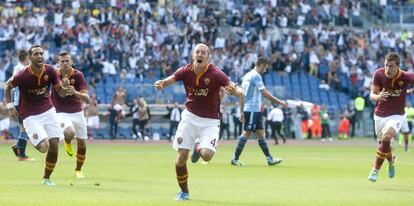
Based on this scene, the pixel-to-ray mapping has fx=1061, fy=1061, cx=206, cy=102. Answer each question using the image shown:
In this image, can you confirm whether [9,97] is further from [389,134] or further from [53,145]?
[389,134]

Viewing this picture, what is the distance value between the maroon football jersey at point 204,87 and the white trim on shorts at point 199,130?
0.27 ft

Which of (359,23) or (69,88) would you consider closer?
(69,88)

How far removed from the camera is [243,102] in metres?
24.2

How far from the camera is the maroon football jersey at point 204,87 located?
655 inches

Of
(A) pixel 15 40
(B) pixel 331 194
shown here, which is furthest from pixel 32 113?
(A) pixel 15 40

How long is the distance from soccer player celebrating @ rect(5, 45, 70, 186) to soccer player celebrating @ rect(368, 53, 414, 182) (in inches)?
225

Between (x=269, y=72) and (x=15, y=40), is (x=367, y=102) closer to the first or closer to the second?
(x=269, y=72)

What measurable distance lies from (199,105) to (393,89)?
4.47 meters

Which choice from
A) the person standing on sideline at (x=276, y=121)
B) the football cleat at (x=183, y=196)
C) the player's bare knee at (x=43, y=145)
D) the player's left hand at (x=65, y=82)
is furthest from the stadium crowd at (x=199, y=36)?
the football cleat at (x=183, y=196)

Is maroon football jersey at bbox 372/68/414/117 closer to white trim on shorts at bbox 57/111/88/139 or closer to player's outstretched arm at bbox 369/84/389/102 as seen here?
player's outstretched arm at bbox 369/84/389/102

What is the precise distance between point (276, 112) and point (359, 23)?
665 inches

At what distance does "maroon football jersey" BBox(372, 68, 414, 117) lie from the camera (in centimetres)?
1944

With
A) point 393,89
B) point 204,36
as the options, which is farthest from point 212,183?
point 204,36

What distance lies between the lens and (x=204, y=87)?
659 inches
